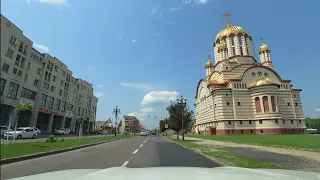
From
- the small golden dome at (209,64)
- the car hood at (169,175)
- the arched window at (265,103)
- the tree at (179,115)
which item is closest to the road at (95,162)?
the car hood at (169,175)

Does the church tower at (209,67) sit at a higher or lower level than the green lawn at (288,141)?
higher

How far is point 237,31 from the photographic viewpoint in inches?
2670

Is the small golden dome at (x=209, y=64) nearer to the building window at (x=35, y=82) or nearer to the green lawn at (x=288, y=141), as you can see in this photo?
the green lawn at (x=288, y=141)

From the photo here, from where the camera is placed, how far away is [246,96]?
57.8m

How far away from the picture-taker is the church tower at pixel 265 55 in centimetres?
6660

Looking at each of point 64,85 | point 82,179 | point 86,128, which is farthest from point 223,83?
point 82,179

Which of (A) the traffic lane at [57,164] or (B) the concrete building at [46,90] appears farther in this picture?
(B) the concrete building at [46,90]

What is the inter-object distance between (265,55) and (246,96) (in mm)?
17678

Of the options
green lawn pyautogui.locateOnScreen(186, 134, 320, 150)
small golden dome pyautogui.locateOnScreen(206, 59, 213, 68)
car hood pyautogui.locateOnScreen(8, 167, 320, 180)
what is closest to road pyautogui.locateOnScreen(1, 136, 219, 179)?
car hood pyautogui.locateOnScreen(8, 167, 320, 180)

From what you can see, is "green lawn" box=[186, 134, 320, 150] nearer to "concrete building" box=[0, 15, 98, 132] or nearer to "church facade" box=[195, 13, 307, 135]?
"church facade" box=[195, 13, 307, 135]

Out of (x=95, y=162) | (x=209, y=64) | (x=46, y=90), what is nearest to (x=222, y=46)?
(x=209, y=64)

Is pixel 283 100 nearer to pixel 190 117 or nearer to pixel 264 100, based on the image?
pixel 264 100

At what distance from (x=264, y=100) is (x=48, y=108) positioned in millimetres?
51031

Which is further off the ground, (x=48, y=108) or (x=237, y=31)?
(x=237, y=31)
